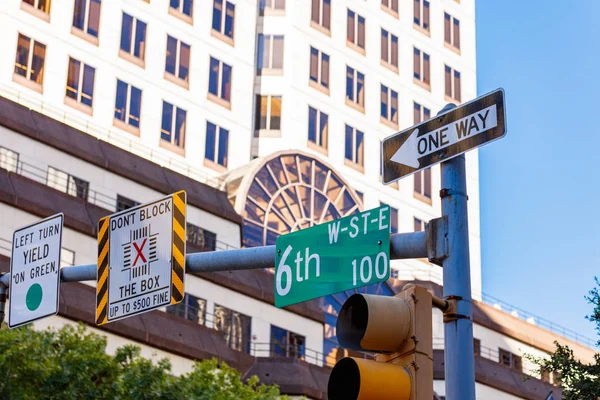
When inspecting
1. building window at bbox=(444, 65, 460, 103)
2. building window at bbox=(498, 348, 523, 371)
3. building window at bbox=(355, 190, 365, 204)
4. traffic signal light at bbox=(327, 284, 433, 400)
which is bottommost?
traffic signal light at bbox=(327, 284, 433, 400)

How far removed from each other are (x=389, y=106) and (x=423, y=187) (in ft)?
16.2

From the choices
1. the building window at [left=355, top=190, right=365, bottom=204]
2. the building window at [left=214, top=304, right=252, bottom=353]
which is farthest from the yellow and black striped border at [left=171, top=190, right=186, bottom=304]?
the building window at [left=355, top=190, right=365, bottom=204]

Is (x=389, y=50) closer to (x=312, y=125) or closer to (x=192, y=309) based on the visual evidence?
(x=312, y=125)

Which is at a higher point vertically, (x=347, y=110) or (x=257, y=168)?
(x=347, y=110)

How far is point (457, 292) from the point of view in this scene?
28.3ft

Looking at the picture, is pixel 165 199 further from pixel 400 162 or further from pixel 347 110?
pixel 347 110

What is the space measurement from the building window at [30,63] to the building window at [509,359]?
90.1 ft

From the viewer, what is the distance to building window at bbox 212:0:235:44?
56.9 metres

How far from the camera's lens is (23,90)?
4678 cm

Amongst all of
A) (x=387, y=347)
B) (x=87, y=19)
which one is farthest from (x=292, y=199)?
(x=387, y=347)

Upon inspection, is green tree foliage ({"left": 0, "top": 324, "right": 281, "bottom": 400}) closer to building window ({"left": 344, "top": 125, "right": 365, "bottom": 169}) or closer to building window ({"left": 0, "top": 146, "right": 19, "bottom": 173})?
building window ({"left": 0, "top": 146, "right": 19, "bottom": 173})

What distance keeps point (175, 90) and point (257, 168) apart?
5.74m

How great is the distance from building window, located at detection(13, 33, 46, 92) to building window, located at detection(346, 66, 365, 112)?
791 inches

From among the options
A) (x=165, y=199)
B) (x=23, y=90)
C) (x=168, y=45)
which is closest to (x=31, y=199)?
(x=23, y=90)
